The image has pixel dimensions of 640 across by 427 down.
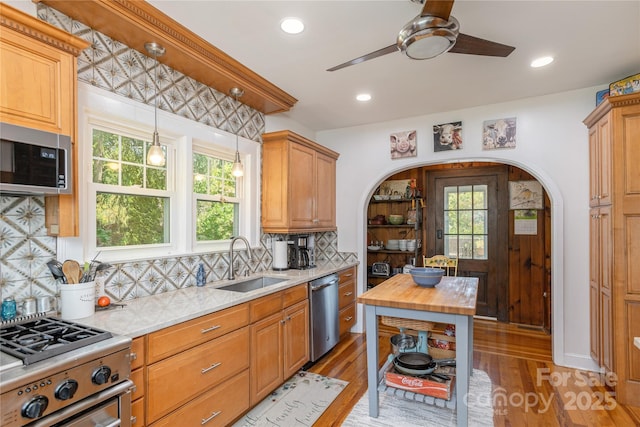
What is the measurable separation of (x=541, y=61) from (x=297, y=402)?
3261 millimetres

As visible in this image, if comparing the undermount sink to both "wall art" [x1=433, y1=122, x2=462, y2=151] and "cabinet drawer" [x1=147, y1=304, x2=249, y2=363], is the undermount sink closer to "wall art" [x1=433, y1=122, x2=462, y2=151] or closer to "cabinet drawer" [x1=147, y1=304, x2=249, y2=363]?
"cabinet drawer" [x1=147, y1=304, x2=249, y2=363]

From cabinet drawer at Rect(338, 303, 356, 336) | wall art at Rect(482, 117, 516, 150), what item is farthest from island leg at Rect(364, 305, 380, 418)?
wall art at Rect(482, 117, 516, 150)

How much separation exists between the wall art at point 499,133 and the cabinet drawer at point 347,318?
2.38m

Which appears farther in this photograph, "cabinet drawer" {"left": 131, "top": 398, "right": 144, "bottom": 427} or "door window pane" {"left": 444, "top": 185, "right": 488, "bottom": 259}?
"door window pane" {"left": 444, "top": 185, "right": 488, "bottom": 259}

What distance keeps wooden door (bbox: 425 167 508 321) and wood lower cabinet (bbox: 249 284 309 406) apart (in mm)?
2822

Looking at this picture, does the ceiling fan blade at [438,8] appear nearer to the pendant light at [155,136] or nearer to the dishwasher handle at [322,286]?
the pendant light at [155,136]

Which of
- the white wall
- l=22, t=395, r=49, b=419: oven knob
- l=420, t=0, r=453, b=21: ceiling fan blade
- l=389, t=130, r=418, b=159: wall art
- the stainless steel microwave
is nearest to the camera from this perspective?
l=22, t=395, r=49, b=419: oven knob


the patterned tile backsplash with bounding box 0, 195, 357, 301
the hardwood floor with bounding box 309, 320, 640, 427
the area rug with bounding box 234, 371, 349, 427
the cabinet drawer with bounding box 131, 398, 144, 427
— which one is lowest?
the hardwood floor with bounding box 309, 320, 640, 427

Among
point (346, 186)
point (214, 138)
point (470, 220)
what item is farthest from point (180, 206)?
point (470, 220)

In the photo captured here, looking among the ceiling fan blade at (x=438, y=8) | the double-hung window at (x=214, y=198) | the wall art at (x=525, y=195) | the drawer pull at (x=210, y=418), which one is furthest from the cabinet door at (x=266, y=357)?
the wall art at (x=525, y=195)

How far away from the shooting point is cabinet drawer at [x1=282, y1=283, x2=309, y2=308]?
2.70 meters

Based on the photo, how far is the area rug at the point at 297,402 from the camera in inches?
89.0

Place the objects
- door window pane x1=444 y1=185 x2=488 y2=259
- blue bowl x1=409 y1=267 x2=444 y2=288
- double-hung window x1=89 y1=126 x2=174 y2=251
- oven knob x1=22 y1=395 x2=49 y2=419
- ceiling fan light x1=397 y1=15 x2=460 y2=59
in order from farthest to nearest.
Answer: door window pane x1=444 y1=185 x2=488 y2=259, blue bowl x1=409 y1=267 x2=444 y2=288, double-hung window x1=89 y1=126 x2=174 y2=251, ceiling fan light x1=397 y1=15 x2=460 y2=59, oven knob x1=22 y1=395 x2=49 y2=419

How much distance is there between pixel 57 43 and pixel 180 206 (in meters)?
1.30
